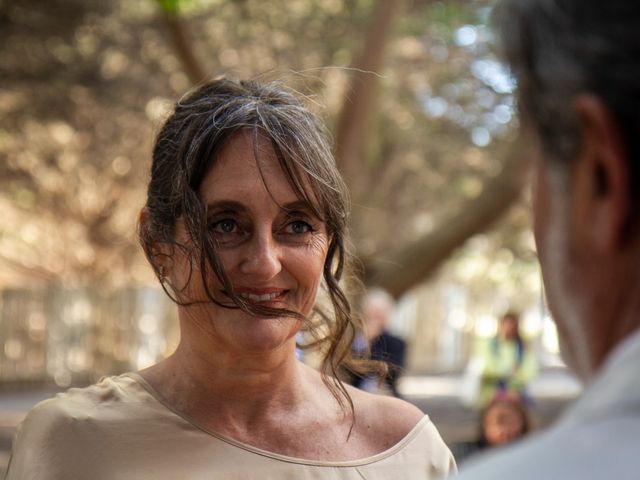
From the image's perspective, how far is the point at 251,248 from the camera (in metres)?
2.21

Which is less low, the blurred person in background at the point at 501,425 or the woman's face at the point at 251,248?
the woman's face at the point at 251,248

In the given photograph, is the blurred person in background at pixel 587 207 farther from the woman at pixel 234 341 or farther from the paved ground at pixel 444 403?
the paved ground at pixel 444 403

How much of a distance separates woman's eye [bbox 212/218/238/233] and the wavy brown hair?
34mm

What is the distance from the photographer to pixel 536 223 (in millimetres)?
1054

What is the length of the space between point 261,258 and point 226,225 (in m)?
0.11

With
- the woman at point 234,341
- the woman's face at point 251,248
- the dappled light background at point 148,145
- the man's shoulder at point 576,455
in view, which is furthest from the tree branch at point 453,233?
the man's shoulder at point 576,455

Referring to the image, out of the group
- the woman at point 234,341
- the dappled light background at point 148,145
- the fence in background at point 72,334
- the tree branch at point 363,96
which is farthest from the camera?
the fence in background at point 72,334

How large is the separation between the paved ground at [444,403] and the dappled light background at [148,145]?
1.60m

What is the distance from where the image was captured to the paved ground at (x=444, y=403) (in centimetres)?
1288

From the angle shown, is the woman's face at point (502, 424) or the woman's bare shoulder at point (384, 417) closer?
the woman's bare shoulder at point (384, 417)

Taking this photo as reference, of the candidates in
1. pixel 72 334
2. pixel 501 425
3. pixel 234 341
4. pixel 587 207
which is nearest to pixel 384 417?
pixel 234 341

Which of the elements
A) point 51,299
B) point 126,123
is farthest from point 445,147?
point 51,299

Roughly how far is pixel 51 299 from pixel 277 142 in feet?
51.1

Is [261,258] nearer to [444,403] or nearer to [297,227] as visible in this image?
[297,227]
